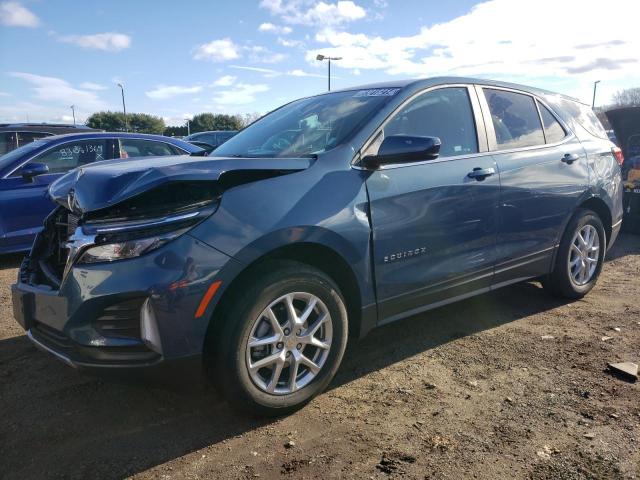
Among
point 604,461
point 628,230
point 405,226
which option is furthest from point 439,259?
point 628,230

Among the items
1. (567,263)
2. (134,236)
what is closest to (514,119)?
(567,263)

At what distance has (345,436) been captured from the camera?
2.63 meters

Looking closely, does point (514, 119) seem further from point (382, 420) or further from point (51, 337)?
point (51, 337)

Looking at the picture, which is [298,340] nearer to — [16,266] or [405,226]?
[405,226]

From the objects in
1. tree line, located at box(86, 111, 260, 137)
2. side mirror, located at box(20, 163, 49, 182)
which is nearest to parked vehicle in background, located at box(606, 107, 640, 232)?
side mirror, located at box(20, 163, 49, 182)

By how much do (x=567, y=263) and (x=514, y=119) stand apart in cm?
134

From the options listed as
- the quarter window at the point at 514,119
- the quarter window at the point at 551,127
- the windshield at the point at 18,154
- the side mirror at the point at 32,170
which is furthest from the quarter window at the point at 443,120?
the windshield at the point at 18,154

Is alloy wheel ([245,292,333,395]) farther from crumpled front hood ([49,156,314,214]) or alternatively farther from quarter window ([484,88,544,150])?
quarter window ([484,88,544,150])

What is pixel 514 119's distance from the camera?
13.6 ft

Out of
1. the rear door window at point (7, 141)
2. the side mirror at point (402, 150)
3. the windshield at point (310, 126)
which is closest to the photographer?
the side mirror at point (402, 150)

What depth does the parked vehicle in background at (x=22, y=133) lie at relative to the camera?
26.2 ft

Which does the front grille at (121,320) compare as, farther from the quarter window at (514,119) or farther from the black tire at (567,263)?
the black tire at (567,263)

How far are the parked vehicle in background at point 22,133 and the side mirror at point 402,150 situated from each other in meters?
6.87

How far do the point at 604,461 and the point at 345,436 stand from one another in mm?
1195
